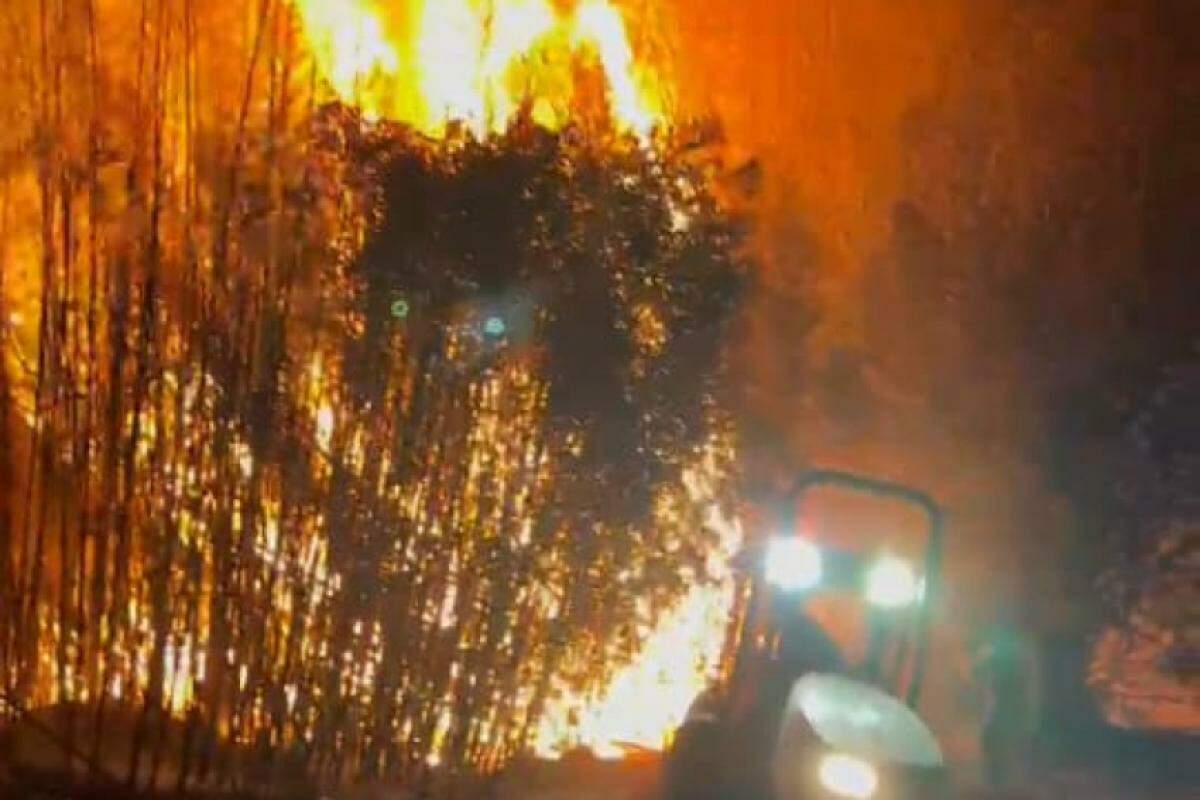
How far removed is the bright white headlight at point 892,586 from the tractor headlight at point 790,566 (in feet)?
1.39

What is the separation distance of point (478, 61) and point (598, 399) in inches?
56.9

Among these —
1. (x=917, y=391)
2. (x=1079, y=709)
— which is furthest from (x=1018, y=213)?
(x=1079, y=709)

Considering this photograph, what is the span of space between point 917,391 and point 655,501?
74.1 inches

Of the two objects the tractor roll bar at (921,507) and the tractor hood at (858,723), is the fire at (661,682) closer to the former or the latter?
the tractor roll bar at (921,507)

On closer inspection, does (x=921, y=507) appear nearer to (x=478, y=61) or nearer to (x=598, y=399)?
(x=598, y=399)

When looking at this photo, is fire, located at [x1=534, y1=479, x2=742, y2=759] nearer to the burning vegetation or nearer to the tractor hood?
the burning vegetation

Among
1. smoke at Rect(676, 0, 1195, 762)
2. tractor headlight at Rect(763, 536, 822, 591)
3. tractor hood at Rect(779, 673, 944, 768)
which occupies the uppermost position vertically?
smoke at Rect(676, 0, 1195, 762)

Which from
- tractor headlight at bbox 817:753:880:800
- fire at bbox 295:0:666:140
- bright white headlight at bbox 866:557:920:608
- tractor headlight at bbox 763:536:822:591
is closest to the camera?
tractor headlight at bbox 817:753:880:800

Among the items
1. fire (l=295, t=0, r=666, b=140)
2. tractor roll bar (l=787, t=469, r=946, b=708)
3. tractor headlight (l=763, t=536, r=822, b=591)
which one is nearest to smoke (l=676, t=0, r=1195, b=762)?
tractor roll bar (l=787, t=469, r=946, b=708)

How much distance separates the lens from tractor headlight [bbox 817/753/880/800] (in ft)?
19.2

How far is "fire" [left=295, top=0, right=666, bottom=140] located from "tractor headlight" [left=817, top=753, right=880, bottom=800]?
2449 millimetres

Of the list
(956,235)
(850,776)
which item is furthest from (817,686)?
(956,235)

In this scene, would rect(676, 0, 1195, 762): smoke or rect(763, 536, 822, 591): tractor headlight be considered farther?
rect(676, 0, 1195, 762): smoke

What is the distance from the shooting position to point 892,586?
23.9 feet
